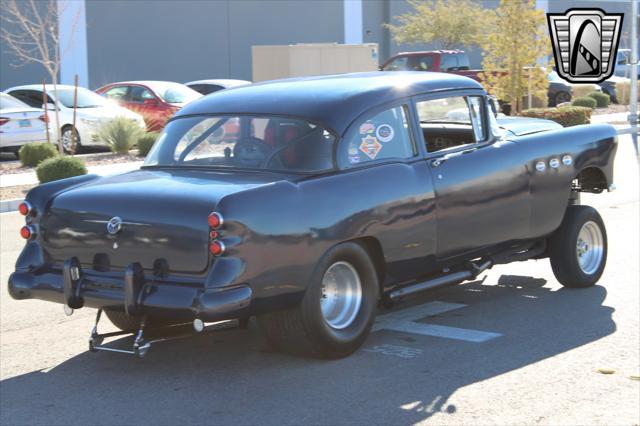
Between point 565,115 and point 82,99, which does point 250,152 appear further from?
point 565,115

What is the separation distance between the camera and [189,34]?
4047 centimetres

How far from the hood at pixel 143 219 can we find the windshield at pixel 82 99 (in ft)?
60.1

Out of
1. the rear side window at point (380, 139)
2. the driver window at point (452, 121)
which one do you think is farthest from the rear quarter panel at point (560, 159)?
the rear side window at point (380, 139)

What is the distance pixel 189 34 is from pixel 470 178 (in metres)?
33.8

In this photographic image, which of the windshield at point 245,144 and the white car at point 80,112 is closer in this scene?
the windshield at point 245,144

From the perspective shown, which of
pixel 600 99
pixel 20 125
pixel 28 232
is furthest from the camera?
pixel 600 99

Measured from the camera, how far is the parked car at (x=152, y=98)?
2672 centimetres

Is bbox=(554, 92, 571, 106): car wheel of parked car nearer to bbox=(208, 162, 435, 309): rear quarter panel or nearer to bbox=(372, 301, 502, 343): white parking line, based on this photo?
bbox=(372, 301, 502, 343): white parking line

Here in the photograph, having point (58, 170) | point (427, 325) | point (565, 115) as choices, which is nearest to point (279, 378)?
point (427, 325)

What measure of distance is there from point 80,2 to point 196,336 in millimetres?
31476

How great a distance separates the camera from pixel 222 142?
745 centimetres

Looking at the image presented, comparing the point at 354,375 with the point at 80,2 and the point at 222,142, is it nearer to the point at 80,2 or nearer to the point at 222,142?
the point at 222,142

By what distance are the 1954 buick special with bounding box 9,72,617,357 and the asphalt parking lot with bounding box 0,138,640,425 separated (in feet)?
0.99

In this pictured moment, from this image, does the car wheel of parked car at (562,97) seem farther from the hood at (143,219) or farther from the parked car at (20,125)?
the hood at (143,219)
